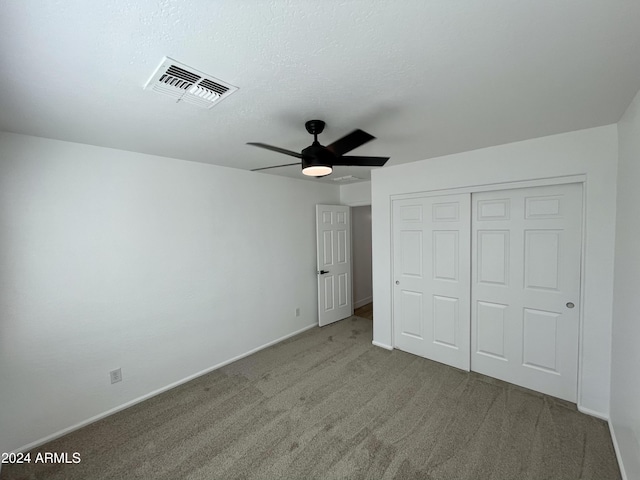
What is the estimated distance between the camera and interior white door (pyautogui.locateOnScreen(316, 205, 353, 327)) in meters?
4.28

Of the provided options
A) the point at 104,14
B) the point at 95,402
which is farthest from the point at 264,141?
the point at 95,402

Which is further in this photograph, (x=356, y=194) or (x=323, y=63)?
(x=356, y=194)

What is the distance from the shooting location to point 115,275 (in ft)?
8.02

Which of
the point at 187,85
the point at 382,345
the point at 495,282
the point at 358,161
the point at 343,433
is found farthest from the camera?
the point at 382,345

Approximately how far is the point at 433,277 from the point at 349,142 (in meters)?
2.17

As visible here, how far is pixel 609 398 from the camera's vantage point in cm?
217

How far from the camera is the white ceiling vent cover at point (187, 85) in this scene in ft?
4.17

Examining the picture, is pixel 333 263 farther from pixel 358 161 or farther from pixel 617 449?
pixel 617 449

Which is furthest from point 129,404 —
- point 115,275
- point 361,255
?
point 361,255

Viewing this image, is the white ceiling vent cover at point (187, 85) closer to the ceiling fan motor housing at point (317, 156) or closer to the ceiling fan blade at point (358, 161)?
the ceiling fan motor housing at point (317, 156)

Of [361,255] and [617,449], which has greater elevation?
→ [361,255]

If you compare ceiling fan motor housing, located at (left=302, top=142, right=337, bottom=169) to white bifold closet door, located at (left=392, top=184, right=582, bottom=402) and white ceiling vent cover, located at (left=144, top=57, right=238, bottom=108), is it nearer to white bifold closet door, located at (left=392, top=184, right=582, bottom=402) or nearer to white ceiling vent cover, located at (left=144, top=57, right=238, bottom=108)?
white ceiling vent cover, located at (left=144, top=57, right=238, bottom=108)

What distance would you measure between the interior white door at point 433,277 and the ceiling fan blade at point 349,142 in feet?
5.89

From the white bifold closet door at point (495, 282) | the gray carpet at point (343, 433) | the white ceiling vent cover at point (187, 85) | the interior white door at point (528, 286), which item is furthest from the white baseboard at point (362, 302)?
the white ceiling vent cover at point (187, 85)
